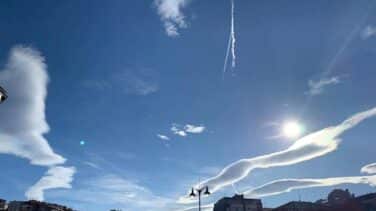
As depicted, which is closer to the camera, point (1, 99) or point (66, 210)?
point (1, 99)

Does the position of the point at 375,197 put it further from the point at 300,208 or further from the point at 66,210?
the point at 66,210

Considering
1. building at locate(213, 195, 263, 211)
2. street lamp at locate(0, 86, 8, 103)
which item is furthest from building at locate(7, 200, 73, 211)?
street lamp at locate(0, 86, 8, 103)

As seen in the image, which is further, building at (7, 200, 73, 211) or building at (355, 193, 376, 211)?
building at (7, 200, 73, 211)

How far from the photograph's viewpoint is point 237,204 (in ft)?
271

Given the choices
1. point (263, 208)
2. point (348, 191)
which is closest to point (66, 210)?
point (263, 208)

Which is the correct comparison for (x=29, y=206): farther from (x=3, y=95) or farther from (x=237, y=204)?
(x=3, y=95)

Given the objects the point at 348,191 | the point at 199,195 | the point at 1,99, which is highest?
the point at 348,191

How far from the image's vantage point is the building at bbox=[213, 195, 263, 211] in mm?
Result: 81875

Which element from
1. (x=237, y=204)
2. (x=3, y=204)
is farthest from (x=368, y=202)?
(x=3, y=204)

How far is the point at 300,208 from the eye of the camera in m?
73.1

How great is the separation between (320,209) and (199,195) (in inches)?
1524

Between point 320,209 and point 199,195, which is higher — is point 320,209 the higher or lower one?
the higher one

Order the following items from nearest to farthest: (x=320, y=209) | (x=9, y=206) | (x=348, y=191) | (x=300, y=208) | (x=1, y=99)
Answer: (x=1, y=99)
(x=320, y=209)
(x=9, y=206)
(x=300, y=208)
(x=348, y=191)

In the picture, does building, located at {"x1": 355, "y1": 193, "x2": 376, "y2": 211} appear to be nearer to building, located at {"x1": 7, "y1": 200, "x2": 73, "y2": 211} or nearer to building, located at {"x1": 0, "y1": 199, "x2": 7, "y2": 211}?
building, located at {"x1": 7, "y1": 200, "x2": 73, "y2": 211}
